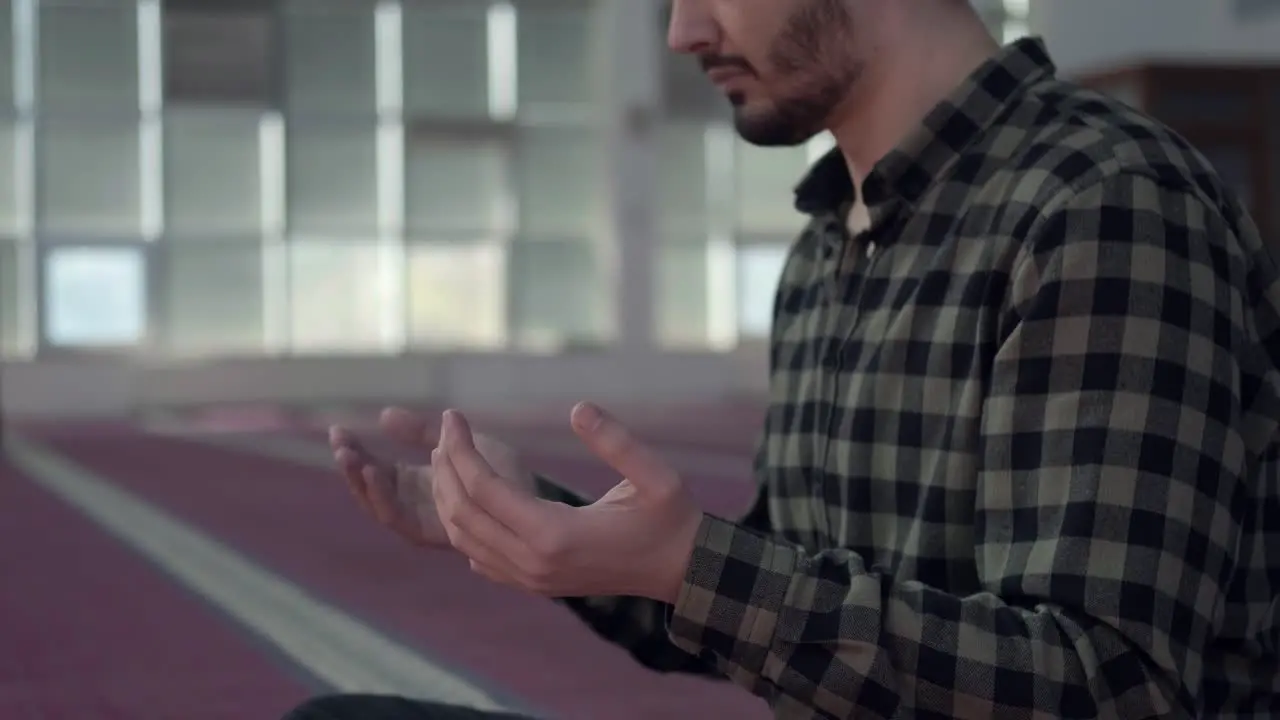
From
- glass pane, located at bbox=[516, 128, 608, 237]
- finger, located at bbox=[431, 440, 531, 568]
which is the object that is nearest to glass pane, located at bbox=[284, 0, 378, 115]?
glass pane, located at bbox=[516, 128, 608, 237]

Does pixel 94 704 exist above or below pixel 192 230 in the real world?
below

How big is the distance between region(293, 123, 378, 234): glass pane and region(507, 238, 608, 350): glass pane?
1264mm

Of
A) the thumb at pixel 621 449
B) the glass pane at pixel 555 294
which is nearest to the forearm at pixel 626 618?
the thumb at pixel 621 449

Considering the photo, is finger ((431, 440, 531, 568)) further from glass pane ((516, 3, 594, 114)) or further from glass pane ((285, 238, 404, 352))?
glass pane ((516, 3, 594, 114))

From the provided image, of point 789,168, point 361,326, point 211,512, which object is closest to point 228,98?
point 361,326

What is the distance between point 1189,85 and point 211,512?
4851 millimetres

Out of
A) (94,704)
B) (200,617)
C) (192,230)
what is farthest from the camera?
(192,230)

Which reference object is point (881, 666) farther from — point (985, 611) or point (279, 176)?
point (279, 176)

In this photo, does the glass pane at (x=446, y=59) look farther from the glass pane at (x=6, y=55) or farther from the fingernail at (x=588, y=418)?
the fingernail at (x=588, y=418)

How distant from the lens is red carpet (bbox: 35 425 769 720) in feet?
7.37

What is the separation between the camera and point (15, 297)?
41.7ft

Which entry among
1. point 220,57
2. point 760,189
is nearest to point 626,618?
point 220,57

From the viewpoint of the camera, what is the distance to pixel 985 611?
38.7 inches

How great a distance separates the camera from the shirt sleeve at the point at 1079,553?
3.16 feet
